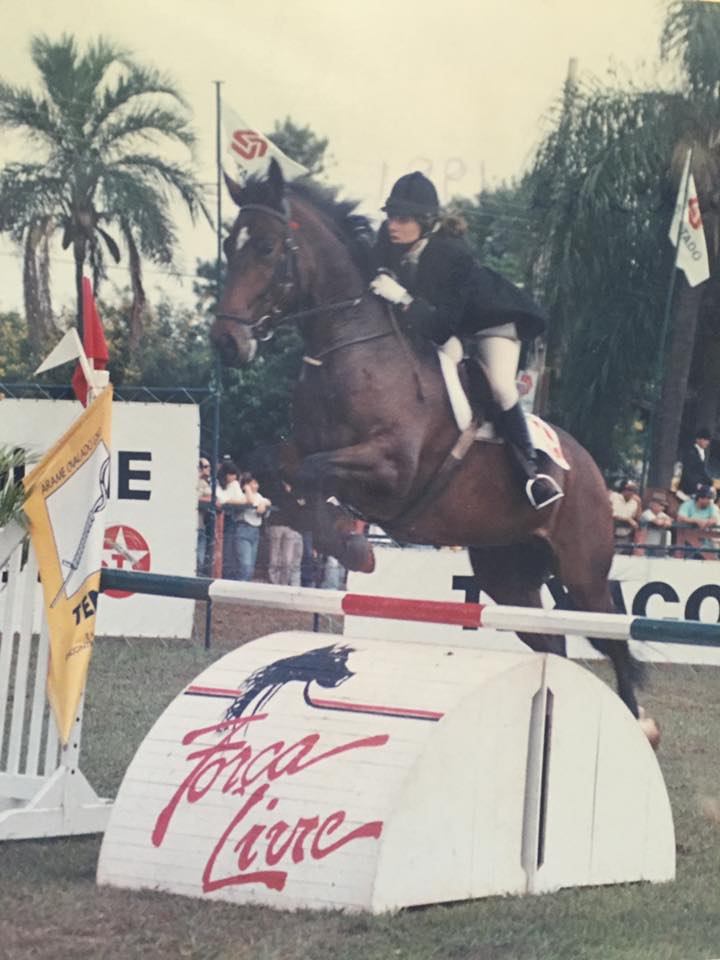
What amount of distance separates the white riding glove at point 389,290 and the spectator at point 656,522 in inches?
57.6

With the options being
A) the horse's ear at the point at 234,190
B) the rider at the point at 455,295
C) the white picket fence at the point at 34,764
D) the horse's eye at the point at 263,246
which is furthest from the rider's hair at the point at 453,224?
the white picket fence at the point at 34,764

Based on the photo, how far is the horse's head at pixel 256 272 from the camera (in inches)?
199

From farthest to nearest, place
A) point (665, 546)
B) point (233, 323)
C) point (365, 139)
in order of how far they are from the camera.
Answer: point (665, 546), point (365, 139), point (233, 323)

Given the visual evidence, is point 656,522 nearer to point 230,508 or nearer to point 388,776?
point 230,508

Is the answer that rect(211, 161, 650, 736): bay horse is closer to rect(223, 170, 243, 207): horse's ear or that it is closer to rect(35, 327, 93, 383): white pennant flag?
rect(223, 170, 243, 207): horse's ear

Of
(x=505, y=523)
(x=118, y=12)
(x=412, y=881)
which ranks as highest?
(x=118, y=12)

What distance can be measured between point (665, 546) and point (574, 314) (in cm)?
154

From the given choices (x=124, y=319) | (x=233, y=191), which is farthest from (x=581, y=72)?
(x=124, y=319)

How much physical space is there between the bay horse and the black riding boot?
0.13 feet

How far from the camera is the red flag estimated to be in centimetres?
385

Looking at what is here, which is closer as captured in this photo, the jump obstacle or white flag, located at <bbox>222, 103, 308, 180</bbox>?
the jump obstacle

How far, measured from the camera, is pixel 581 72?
18.2ft

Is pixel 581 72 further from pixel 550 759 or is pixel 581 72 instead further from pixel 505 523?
pixel 550 759

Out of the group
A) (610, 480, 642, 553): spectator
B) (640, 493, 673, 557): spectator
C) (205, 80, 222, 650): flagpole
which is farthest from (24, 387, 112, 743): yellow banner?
(640, 493, 673, 557): spectator
